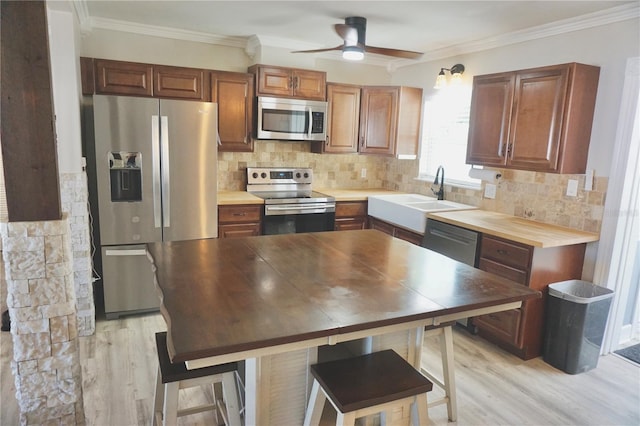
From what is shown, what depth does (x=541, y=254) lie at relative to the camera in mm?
2854

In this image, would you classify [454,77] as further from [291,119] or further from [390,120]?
[291,119]

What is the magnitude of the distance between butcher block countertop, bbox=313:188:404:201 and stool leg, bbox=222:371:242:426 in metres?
Result: 2.69

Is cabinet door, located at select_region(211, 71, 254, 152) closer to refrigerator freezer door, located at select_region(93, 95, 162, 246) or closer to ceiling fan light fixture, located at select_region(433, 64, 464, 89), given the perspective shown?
refrigerator freezer door, located at select_region(93, 95, 162, 246)

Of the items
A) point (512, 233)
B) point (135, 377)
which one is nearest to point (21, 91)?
point (135, 377)

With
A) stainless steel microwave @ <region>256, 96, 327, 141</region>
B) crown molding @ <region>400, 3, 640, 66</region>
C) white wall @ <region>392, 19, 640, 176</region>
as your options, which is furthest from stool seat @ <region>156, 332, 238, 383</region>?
crown molding @ <region>400, 3, 640, 66</region>

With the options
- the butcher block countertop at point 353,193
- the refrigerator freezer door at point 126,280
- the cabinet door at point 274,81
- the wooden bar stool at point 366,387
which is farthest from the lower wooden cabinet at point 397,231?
the refrigerator freezer door at point 126,280

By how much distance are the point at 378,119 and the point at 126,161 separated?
251 cm

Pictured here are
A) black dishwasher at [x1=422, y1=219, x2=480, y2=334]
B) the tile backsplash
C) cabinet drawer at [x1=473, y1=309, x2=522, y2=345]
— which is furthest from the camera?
black dishwasher at [x1=422, y1=219, x2=480, y2=334]

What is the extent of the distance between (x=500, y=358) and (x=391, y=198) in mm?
1801

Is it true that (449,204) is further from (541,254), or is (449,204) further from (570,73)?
(570,73)

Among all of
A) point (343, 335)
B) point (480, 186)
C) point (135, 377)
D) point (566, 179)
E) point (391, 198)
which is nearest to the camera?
point (343, 335)

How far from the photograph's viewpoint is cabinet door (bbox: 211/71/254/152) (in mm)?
3850

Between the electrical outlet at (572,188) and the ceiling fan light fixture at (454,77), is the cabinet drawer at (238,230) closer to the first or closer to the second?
the ceiling fan light fixture at (454,77)

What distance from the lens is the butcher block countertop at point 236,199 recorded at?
3768 millimetres
